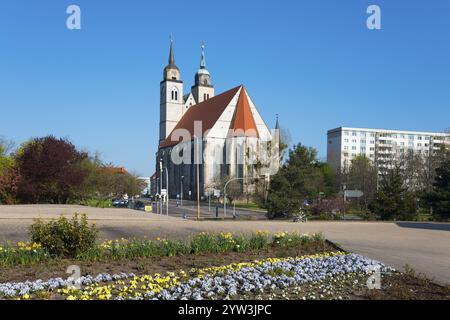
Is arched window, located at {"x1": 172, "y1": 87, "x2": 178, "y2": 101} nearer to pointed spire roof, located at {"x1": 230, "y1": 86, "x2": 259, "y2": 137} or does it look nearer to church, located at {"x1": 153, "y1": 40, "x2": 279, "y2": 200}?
church, located at {"x1": 153, "y1": 40, "x2": 279, "y2": 200}

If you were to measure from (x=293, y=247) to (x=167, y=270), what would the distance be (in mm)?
4103

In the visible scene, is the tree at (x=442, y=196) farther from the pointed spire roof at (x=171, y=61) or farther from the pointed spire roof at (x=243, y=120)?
the pointed spire roof at (x=171, y=61)

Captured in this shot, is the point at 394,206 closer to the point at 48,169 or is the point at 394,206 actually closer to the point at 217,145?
the point at 48,169

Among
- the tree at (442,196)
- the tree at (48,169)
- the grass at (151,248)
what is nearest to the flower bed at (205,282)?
the grass at (151,248)

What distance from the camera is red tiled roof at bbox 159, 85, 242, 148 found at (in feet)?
290

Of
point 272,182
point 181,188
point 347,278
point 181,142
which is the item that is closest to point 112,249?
point 347,278

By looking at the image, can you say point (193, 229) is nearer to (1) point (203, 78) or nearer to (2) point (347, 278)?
(2) point (347, 278)

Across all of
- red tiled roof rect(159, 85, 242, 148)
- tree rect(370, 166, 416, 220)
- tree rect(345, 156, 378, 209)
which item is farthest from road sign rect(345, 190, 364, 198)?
red tiled roof rect(159, 85, 242, 148)

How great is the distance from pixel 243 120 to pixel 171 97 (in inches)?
1201

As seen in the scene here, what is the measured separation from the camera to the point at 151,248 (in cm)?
959

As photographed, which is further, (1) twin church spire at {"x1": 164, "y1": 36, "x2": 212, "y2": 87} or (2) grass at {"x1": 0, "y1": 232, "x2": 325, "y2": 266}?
(1) twin church spire at {"x1": 164, "y1": 36, "x2": 212, "y2": 87}

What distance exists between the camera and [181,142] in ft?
330

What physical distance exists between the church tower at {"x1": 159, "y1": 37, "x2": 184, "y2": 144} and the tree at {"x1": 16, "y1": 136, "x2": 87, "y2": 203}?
262 ft

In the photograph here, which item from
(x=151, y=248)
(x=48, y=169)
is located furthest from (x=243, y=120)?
(x=151, y=248)
